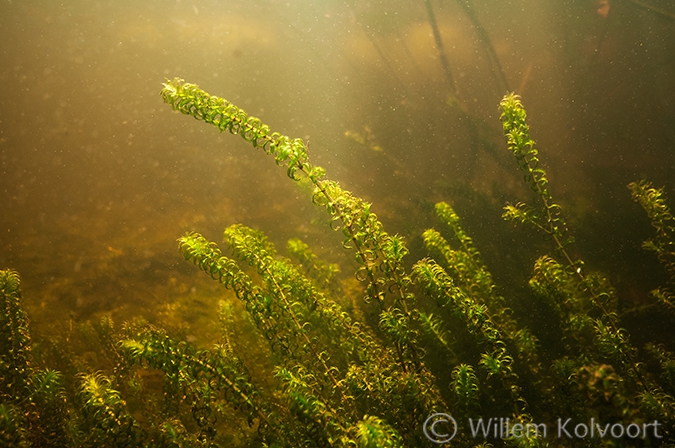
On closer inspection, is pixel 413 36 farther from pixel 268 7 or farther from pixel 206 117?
pixel 206 117

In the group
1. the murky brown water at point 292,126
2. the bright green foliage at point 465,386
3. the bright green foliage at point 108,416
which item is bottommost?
the bright green foliage at point 108,416

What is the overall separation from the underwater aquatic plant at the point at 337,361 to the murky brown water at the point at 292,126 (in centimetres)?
194

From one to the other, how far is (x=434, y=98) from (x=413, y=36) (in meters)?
1.19

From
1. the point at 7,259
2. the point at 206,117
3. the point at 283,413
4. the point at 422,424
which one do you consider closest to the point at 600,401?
the point at 422,424

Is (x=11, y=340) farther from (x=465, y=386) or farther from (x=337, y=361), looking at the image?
(x=465, y=386)

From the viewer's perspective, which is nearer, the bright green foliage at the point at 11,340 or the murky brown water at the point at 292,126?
the bright green foliage at the point at 11,340
